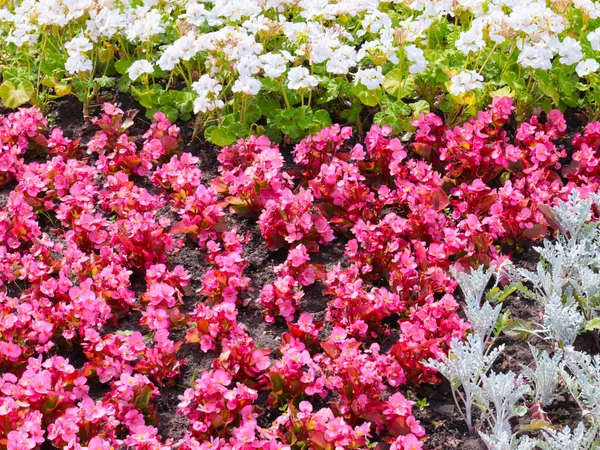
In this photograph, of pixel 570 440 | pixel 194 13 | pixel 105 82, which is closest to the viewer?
pixel 570 440

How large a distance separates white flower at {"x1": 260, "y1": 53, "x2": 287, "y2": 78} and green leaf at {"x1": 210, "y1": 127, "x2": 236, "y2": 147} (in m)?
0.40

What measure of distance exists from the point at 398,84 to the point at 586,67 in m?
0.97

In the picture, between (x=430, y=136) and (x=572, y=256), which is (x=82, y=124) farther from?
(x=572, y=256)

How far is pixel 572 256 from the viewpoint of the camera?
358cm

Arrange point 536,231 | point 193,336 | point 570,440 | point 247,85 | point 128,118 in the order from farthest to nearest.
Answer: point 128,118 → point 247,85 → point 536,231 → point 193,336 → point 570,440

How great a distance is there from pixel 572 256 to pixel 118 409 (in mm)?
1924

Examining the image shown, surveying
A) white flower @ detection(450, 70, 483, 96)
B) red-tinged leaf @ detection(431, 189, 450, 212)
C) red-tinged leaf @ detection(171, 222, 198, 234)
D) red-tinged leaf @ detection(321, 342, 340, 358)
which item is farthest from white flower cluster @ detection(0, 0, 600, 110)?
red-tinged leaf @ detection(321, 342, 340, 358)

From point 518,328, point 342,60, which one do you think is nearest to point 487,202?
point 518,328

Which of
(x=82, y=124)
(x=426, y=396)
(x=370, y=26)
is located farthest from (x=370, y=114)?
(x=426, y=396)

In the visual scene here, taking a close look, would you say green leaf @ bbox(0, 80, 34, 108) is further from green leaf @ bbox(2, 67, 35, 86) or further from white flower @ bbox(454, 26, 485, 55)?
white flower @ bbox(454, 26, 485, 55)

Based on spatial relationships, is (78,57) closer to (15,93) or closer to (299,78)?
(15,93)

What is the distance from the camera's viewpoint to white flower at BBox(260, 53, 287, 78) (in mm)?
4430

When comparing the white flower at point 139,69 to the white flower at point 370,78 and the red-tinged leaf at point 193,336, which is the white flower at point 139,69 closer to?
the white flower at point 370,78

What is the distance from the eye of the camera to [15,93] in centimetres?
499
